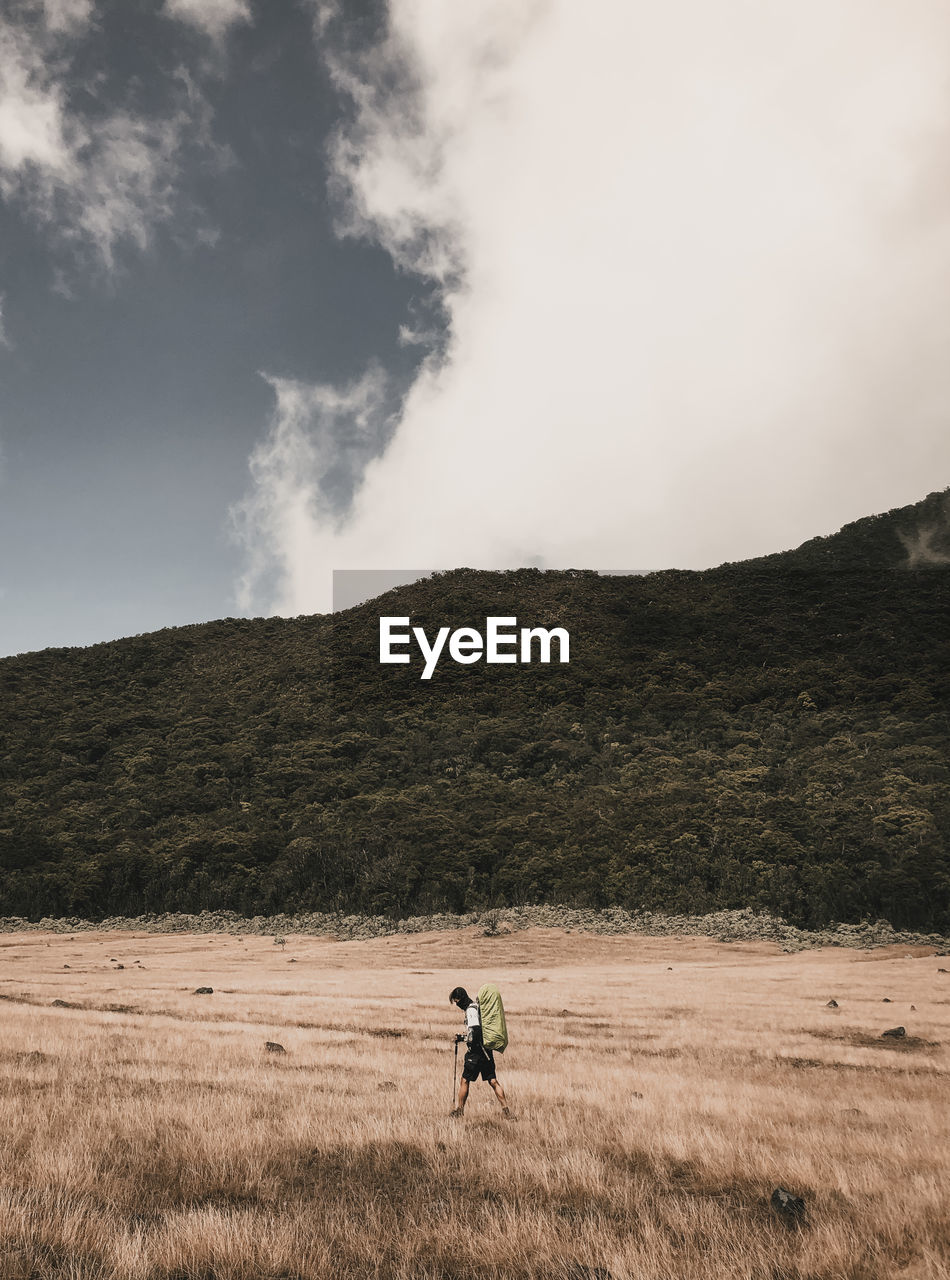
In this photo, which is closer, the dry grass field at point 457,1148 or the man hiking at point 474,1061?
the dry grass field at point 457,1148

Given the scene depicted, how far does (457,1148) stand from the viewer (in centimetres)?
806

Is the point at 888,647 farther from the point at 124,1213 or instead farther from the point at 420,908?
the point at 124,1213

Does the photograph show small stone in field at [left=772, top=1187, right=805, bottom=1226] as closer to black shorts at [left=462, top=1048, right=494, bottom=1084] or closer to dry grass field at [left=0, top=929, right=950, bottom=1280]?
dry grass field at [left=0, top=929, right=950, bottom=1280]

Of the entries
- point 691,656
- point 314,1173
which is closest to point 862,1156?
point 314,1173

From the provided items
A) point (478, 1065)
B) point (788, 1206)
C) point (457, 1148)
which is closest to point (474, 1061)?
point (478, 1065)

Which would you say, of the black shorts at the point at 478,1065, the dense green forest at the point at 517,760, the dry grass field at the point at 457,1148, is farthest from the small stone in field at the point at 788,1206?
the dense green forest at the point at 517,760

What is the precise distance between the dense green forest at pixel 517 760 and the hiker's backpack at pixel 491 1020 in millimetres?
48257

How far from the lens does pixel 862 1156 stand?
810 cm

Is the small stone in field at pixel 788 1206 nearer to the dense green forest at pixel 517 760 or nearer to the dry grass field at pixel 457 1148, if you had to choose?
the dry grass field at pixel 457 1148

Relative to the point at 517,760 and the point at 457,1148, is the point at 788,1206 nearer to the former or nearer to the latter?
the point at 457,1148

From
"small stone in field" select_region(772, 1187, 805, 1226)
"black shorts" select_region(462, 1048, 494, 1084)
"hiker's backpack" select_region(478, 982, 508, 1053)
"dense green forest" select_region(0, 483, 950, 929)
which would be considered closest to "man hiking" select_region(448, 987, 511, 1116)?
"black shorts" select_region(462, 1048, 494, 1084)

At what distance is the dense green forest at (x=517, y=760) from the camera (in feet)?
187

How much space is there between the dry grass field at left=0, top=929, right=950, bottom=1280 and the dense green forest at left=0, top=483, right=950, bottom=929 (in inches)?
1471

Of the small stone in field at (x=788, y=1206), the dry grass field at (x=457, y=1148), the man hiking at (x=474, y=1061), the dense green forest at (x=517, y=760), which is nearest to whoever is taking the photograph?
the dry grass field at (x=457, y=1148)
